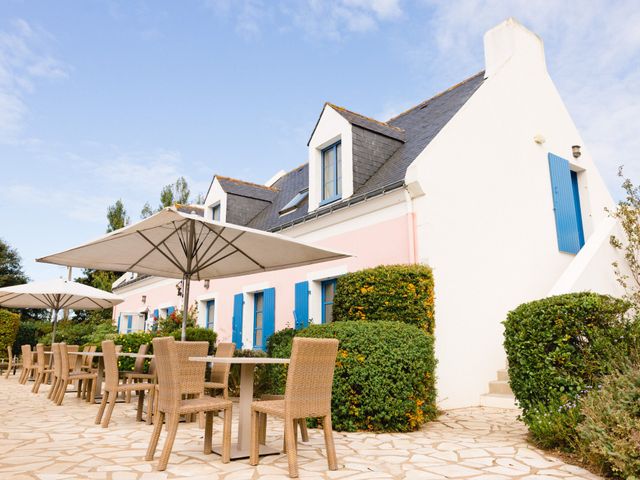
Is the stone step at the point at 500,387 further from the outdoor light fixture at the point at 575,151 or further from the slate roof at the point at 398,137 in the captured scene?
the outdoor light fixture at the point at 575,151

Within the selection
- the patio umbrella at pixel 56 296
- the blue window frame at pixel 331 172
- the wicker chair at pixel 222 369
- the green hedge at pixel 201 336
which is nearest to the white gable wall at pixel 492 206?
the blue window frame at pixel 331 172

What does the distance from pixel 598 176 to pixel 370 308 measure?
794 centimetres

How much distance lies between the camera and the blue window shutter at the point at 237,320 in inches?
464

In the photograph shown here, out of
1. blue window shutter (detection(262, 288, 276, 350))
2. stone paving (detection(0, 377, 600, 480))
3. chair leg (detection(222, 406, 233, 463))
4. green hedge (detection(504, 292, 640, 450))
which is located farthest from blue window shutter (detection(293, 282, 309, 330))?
chair leg (detection(222, 406, 233, 463))

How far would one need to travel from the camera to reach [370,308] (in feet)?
22.6

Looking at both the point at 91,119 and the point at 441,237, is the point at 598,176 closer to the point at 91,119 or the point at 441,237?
the point at 441,237

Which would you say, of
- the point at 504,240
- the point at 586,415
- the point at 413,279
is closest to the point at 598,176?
the point at 504,240

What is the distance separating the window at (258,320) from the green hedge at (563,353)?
287 inches

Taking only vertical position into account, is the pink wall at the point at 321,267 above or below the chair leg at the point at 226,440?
above

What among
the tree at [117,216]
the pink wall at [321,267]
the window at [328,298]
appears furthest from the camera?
the tree at [117,216]

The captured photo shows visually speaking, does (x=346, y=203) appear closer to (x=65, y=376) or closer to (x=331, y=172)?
(x=331, y=172)

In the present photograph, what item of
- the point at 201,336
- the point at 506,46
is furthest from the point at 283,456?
the point at 506,46

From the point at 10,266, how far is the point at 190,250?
2584 cm

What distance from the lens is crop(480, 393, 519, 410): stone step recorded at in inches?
285
